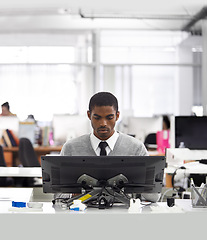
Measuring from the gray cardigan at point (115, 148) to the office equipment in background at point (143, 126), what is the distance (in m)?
3.77

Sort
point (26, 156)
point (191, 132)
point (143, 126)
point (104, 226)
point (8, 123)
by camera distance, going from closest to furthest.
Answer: point (104, 226) → point (191, 132) → point (26, 156) → point (143, 126) → point (8, 123)

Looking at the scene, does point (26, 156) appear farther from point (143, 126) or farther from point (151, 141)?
Answer: point (151, 141)

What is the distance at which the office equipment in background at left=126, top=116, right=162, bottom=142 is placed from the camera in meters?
6.78

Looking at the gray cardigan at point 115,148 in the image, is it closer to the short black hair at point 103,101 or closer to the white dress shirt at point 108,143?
the white dress shirt at point 108,143

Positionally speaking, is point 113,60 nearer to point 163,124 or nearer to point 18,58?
point 18,58

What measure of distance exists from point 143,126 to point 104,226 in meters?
4.76

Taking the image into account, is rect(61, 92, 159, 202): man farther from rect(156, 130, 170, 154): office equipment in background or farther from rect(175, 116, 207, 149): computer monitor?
rect(156, 130, 170, 154): office equipment in background

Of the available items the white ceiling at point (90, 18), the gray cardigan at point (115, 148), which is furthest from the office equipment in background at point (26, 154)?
the white ceiling at point (90, 18)

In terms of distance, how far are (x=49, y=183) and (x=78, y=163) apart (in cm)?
24

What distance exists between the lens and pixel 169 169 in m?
4.30

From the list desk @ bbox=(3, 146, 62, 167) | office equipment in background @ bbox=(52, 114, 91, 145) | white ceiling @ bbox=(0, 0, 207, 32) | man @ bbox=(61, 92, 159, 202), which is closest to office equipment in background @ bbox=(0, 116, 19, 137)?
desk @ bbox=(3, 146, 62, 167)

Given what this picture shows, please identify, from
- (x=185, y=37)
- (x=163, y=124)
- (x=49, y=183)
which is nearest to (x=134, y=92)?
(x=185, y=37)

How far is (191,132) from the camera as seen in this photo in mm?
4422

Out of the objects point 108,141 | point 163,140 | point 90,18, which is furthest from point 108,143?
point 90,18
